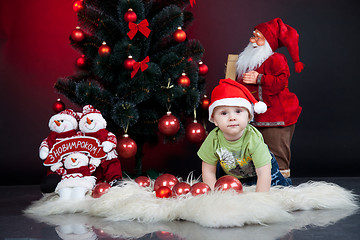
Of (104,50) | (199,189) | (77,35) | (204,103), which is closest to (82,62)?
(77,35)

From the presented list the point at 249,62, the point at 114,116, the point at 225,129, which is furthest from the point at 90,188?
the point at 249,62

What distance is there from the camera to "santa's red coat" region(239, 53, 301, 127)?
7.57 feet

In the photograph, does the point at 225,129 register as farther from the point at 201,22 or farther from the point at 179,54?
the point at 201,22

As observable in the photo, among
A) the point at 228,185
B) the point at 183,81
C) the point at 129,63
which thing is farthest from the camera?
the point at 183,81

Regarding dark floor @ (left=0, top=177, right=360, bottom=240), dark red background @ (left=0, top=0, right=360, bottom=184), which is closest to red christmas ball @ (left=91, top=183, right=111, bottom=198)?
dark floor @ (left=0, top=177, right=360, bottom=240)

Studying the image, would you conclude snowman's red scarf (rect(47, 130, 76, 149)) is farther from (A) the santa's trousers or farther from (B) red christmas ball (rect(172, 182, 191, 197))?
(A) the santa's trousers

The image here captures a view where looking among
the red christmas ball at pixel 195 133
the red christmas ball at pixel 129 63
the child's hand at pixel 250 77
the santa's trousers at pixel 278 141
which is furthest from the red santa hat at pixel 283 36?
the red christmas ball at pixel 129 63

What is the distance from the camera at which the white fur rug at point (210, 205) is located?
56.8 inches

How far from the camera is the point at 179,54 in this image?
253 centimetres

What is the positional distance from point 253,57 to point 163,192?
39.6 inches

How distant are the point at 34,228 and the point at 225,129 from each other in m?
0.83

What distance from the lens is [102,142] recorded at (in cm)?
217

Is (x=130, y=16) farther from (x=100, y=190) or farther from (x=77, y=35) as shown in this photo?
(x=100, y=190)

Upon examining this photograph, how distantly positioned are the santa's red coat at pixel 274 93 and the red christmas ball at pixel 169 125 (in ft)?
1.39
